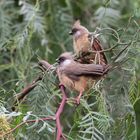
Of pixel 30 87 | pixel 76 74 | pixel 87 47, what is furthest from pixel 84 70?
pixel 87 47

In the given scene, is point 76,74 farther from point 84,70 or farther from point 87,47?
point 87,47

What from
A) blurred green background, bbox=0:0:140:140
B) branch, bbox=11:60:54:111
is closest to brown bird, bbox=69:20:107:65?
blurred green background, bbox=0:0:140:140

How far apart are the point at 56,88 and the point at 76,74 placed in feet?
1.48

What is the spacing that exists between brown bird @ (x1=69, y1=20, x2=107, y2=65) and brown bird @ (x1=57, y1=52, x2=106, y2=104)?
0.08 m

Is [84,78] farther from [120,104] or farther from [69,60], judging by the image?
[120,104]

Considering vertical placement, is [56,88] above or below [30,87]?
below

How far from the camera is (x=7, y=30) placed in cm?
390

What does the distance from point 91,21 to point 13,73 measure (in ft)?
2.93

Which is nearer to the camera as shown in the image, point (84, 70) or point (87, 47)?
point (84, 70)

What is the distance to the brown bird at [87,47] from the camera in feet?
7.82

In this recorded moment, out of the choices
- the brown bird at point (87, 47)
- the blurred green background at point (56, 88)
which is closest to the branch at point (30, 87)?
the blurred green background at point (56, 88)

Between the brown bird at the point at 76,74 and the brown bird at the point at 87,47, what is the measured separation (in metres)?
0.08

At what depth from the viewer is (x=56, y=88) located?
106 inches

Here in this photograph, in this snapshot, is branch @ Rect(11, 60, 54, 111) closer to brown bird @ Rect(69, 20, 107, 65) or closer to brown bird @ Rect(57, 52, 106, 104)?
brown bird @ Rect(57, 52, 106, 104)
